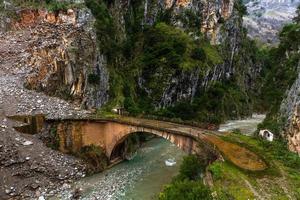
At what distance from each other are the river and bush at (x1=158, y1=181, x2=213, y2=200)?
9236 mm

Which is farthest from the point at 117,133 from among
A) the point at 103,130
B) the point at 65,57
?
the point at 65,57

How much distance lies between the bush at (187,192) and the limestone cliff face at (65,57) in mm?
24709

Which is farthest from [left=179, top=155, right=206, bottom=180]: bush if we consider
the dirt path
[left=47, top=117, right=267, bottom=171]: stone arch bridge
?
the dirt path

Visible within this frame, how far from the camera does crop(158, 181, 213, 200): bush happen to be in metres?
26.3

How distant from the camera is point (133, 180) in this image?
4181cm

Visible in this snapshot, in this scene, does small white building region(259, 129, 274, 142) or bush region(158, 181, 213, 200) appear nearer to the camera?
bush region(158, 181, 213, 200)

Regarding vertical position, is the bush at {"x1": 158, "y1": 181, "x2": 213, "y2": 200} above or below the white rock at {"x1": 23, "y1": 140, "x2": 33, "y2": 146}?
below

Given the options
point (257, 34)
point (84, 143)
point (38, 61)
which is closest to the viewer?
point (84, 143)

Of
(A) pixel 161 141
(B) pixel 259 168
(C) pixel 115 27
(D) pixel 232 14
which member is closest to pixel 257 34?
(D) pixel 232 14

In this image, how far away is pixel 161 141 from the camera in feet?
201

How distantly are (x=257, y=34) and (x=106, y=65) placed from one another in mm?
146307

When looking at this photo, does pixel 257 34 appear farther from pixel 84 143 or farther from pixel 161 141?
pixel 84 143

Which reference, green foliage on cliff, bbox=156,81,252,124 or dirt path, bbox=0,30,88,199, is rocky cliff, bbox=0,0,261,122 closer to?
green foliage on cliff, bbox=156,81,252,124

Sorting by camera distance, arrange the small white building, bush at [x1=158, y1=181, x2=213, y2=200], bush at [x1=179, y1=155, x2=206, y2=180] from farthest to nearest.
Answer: the small white building, bush at [x1=179, y1=155, x2=206, y2=180], bush at [x1=158, y1=181, x2=213, y2=200]
